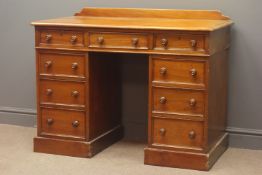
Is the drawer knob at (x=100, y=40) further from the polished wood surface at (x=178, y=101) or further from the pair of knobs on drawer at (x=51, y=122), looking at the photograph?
the pair of knobs on drawer at (x=51, y=122)

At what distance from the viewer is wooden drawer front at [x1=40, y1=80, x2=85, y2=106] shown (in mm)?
3553

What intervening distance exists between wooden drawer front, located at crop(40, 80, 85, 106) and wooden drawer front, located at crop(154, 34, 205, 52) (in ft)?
1.93

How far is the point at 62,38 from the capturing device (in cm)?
353

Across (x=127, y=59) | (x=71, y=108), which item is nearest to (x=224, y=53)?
(x=127, y=59)

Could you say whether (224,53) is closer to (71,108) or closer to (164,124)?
(164,124)

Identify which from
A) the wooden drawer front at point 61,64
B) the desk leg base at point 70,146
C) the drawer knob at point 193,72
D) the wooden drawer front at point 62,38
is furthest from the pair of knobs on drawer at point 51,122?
the drawer knob at point 193,72

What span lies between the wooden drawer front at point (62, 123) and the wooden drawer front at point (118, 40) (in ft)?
1.57

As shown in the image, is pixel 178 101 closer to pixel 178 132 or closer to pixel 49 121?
pixel 178 132

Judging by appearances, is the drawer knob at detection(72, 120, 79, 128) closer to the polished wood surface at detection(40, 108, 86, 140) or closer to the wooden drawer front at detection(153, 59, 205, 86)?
the polished wood surface at detection(40, 108, 86, 140)

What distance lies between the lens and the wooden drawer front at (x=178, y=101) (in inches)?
130

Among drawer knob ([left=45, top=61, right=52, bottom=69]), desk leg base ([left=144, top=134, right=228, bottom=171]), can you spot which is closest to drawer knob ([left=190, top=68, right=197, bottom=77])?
desk leg base ([left=144, top=134, right=228, bottom=171])

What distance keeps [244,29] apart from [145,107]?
2.98 feet

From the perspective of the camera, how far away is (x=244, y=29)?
3729 millimetres

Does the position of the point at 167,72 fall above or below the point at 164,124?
above
